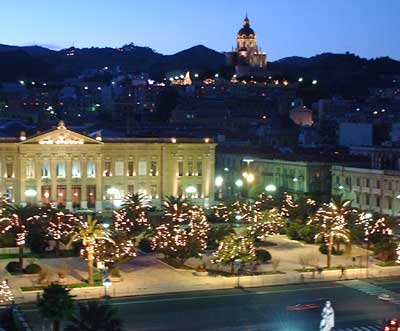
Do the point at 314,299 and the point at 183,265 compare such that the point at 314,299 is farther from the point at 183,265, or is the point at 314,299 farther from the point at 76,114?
the point at 76,114

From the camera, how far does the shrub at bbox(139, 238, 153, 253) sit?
63.3m

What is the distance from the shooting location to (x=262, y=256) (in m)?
59.5

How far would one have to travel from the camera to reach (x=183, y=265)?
5709 centimetres

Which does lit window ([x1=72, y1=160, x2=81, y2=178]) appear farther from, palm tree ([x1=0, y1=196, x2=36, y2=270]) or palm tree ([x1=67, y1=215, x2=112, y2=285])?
palm tree ([x1=67, y1=215, x2=112, y2=285])

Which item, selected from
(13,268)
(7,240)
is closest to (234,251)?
(13,268)

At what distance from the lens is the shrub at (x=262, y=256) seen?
194 ft

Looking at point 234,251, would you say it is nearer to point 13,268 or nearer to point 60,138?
point 13,268

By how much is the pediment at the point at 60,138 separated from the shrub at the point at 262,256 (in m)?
32.7

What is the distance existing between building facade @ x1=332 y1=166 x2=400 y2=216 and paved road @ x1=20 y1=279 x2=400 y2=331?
94.5 ft

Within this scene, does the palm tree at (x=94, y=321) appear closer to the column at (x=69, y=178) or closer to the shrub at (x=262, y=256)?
the shrub at (x=262, y=256)

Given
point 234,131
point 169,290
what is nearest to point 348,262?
point 169,290

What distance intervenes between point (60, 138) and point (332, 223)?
117ft

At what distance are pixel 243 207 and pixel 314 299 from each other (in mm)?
27578

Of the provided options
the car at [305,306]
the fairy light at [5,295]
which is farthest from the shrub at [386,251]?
the fairy light at [5,295]
